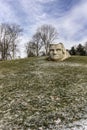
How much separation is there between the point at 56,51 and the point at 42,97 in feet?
39.9

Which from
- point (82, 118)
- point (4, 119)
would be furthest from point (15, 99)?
point (82, 118)

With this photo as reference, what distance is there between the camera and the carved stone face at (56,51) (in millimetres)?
25889

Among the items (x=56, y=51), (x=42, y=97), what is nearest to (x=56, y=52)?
(x=56, y=51)

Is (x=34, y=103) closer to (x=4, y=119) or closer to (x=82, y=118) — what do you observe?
(x=4, y=119)

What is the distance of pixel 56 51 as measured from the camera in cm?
2597

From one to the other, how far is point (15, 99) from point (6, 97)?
79 cm

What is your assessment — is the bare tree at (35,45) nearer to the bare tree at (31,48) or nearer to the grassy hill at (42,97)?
the bare tree at (31,48)

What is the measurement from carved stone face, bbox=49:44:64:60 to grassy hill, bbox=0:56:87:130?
2.97m

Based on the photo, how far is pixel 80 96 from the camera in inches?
560

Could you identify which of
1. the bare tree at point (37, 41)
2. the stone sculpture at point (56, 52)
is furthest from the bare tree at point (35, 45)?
the stone sculpture at point (56, 52)

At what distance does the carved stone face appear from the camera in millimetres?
25889

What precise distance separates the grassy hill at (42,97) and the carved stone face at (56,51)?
2.97 m

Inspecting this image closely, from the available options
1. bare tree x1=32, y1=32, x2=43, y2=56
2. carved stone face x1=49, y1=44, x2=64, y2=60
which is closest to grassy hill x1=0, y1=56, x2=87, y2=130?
carved stone face x1=49, y1=44, x2=64, y2=60

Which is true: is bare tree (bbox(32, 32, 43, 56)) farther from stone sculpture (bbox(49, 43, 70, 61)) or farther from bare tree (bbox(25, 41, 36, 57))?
stone sculpture (bbox(49, 43, 70, 61))
